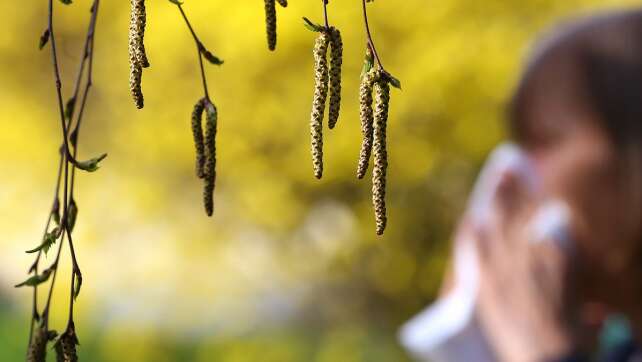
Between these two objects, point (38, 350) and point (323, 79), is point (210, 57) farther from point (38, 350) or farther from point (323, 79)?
point (38, 350)

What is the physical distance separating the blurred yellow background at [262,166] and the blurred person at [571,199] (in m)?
1.02

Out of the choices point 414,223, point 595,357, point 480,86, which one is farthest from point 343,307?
point 595,357

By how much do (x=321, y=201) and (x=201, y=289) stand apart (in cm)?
103

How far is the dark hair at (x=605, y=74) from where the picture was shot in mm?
2740

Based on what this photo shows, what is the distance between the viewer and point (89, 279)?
21.2 ft

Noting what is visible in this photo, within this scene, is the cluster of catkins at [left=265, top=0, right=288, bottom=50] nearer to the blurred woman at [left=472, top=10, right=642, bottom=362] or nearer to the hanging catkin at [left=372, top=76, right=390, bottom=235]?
the hanging catkin at [left=372, top=76, right=390, bottom=235]

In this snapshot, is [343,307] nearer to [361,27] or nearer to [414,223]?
[414,223]

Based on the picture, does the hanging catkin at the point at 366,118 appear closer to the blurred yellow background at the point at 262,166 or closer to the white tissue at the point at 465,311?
the white tissue at the point at 465,311

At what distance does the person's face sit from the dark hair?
0.03m

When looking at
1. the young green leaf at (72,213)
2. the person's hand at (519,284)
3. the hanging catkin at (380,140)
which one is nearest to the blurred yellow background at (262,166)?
the person's hand at (519,284)

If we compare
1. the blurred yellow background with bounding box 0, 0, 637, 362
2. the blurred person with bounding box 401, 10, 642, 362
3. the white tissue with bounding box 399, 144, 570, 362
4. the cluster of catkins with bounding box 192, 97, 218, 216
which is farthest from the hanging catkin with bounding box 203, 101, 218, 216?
the blurred yellow background with bounding box 0, 0, 637, 362

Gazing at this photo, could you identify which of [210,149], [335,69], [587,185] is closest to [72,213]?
Answer: [210,149]

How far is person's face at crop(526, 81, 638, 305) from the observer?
277 cm

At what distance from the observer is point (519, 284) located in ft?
9.65
